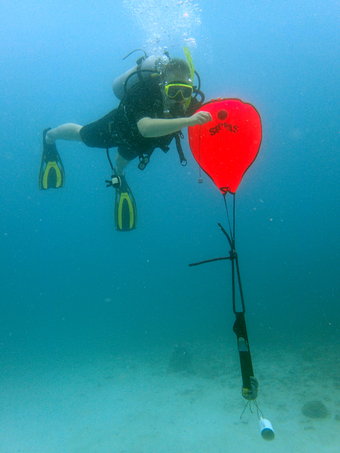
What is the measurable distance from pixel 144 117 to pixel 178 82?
1.60 feet

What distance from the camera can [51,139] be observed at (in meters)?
5.85

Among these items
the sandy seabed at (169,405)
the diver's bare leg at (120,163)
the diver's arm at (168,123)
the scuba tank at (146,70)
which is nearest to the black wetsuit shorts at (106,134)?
the diver's bare leg at (120,163)

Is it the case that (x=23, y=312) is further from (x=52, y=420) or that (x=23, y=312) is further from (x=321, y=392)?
(x=321, y=392)

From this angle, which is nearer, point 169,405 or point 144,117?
point 144,117

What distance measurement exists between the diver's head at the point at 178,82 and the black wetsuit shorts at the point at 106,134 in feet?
4.25

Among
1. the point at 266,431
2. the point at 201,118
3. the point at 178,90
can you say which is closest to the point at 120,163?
the point at 178,90

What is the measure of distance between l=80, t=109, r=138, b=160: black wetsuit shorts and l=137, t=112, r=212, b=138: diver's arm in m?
1.26

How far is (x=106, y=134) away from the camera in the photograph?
475cm

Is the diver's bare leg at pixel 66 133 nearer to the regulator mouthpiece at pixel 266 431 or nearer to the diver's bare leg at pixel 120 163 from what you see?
the diver's bare leg at pixel 120 163

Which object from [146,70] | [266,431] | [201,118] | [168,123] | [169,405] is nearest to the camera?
[266,431]

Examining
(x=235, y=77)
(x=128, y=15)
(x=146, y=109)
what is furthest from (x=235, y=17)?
(x=146, y=109)

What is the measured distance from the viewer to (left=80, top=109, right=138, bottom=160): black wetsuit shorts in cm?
460

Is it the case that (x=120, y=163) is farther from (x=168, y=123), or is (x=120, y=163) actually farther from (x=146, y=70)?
(x=168, y=123)

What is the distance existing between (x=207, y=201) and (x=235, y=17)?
2304 cm
